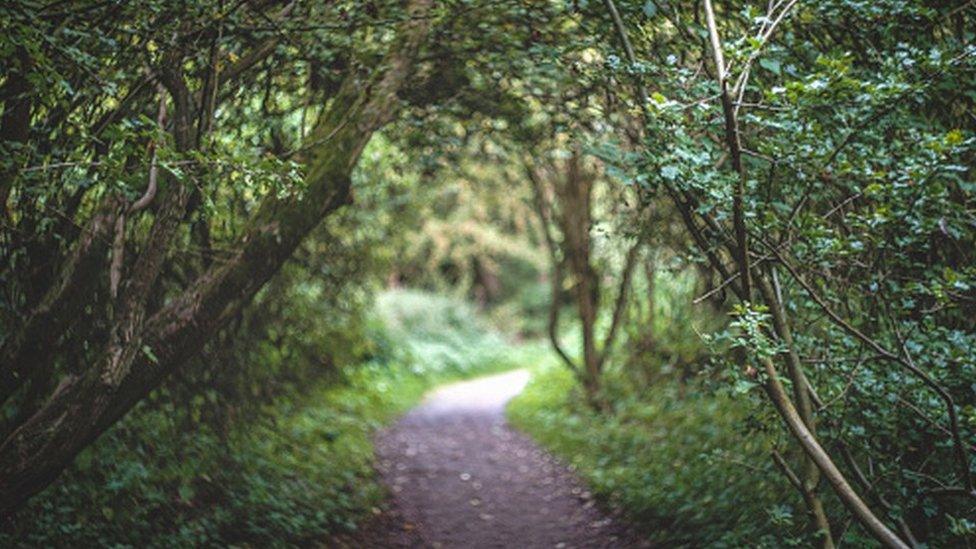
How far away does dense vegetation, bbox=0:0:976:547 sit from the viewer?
10.8ft

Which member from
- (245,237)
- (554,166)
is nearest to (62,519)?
(245,237)

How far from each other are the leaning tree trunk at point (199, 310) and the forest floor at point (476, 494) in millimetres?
2756

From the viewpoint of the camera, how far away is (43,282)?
13.9 feet

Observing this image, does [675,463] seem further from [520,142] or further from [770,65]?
[770,65]

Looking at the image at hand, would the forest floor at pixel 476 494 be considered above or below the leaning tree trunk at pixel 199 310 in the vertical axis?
below

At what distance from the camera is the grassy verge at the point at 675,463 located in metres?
5.02

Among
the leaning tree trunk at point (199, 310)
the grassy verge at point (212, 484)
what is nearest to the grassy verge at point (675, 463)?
the grassy verge at point (212, 484)

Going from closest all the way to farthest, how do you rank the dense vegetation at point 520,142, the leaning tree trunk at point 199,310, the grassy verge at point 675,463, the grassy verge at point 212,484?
the dense vegetation at point 520,142 < the leaning tree trunk at point 199,310 < the grassy verge at point 212,484 < the grassy verge at point 675,463

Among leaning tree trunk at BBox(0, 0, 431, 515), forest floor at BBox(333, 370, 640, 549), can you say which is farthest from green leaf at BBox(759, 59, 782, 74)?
forest floor at BBox(333, 370, 640, 549)

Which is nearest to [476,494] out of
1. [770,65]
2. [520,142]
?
[520,142]

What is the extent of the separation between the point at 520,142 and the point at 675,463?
3585 millimetres

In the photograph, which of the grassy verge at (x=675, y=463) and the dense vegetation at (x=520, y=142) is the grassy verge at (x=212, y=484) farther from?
the grassy verge at (x=675, y=463)

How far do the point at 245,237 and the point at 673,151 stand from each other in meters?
2.60

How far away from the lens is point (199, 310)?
4.09 meters
